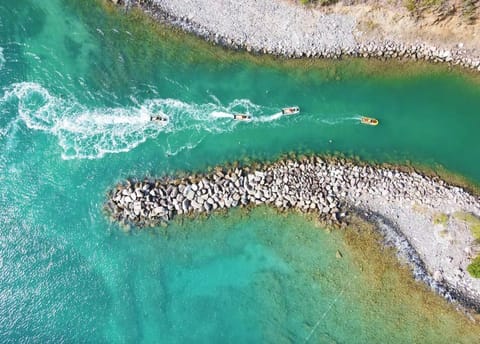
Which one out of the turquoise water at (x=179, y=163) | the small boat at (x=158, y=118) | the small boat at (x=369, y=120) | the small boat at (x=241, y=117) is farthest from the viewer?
the small boat at (x=369, y=120)

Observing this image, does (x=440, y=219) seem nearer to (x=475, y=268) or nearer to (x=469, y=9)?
(x=475, y=268)

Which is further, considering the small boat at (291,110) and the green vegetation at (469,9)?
the small boat at (291,110)

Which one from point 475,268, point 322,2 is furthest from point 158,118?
point 475,268

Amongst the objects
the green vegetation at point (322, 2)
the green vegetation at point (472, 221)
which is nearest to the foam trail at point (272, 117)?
the green vegetation at point (322, 2)

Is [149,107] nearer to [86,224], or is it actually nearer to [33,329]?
[86,224]

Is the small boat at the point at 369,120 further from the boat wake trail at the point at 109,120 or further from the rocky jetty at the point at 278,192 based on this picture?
the boat wake trail at the point at 109,120

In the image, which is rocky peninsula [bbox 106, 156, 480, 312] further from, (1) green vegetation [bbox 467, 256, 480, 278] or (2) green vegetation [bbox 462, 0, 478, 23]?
(2) green vegetation [bbox 462, 0, 478, 23]

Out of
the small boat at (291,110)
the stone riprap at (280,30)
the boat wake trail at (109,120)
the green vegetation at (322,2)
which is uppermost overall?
the green vegetation at (322,2)
